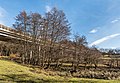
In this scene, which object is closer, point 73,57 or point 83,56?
point 73,57

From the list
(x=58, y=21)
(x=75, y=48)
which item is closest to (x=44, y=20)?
(x=58, y=21)

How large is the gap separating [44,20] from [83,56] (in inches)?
665

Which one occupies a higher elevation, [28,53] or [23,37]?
[23,37]

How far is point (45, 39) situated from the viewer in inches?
1810

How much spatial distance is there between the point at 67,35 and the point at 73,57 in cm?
1089

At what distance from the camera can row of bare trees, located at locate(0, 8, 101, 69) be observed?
4366 cm

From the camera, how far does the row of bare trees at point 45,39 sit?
143 ft

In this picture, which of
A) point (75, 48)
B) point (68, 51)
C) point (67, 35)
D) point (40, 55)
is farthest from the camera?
point (75, 48)

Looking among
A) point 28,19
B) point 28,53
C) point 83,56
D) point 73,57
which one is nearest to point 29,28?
point 28,19

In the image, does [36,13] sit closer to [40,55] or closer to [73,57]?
[40,55]

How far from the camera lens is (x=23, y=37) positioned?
51.4 metres

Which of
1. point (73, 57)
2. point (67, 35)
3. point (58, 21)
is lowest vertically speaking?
point (73, 57)

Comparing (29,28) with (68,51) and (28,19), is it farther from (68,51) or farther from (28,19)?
(68,51)

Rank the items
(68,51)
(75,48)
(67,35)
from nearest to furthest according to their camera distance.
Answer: (67,35)
(68,51)
(75,48)
